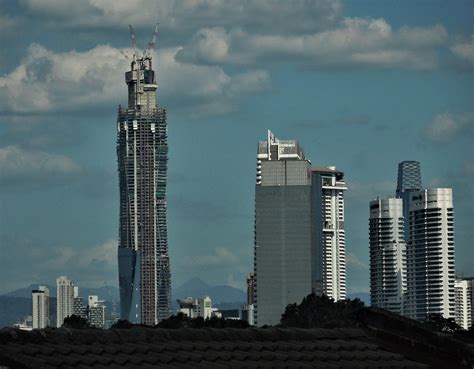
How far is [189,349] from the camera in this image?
37.7 metres

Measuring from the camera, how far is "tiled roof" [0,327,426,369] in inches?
1385

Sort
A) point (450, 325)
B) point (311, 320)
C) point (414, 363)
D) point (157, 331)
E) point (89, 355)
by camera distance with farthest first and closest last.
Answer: point (450, 325), point (311, 320), point (414, 363), point (157, 331), point (89, 355)

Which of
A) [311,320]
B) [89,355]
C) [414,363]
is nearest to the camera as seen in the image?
[89,355]

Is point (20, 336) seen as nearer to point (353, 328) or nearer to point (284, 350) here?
point (284, 350)

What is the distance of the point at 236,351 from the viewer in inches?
1510

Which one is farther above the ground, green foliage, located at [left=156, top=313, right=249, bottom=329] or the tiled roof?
green foliage, located at [left=156, top=313, right=249, bottom=329]

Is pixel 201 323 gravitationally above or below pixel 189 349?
above

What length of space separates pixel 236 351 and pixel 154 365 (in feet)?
9.77

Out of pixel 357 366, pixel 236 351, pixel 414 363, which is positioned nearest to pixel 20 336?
pixel 236 351

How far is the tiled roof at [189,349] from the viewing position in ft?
115

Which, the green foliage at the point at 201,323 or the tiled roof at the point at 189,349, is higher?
the green foliage at the point at 201,323

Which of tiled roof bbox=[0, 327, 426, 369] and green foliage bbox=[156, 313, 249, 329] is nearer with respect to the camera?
tiled roof bbox=[0, 327, 426, 369]

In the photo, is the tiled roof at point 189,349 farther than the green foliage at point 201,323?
No

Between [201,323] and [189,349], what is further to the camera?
[201,323]
